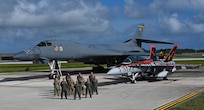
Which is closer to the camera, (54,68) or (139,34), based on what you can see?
(54,68)

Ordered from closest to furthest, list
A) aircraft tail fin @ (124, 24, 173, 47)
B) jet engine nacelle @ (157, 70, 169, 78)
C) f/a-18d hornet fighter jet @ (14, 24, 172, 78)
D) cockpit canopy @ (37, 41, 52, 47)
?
jet engine nacelle @ (157, 70, 169, 78), f/a-18d hornet fighter jet @ (14, 24, 172, 78), cockpit canopy @ (37, 41, 52, 47), aircraft tail fin @ (124, 24, 173, 47)

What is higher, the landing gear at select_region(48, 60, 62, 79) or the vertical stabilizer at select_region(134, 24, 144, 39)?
the vertical stabilizer at select_region(134, 24, 144, 39)

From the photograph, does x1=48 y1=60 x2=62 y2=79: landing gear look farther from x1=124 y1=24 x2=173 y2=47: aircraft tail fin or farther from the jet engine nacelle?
x1=124 y1=24 x2=173 y2=47: aircraft tail fin

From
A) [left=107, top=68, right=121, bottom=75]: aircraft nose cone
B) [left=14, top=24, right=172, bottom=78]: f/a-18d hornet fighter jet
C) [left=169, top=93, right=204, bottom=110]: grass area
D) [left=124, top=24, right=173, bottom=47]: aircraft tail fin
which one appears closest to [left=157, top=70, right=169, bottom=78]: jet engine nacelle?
[left=107, top=68, right=121, bottom=75]: aircraft nose cone

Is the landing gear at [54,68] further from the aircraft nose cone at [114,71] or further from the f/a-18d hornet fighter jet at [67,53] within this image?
the aircraft nose cone at [114,71]

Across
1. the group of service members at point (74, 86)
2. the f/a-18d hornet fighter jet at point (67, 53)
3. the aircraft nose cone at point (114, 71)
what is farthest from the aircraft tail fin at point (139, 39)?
the group of service members at point (74, 86)

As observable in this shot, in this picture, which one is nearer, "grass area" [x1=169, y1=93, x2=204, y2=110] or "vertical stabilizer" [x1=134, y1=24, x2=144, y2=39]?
"grass area" [x1=169, y1=93, x2=204, y2=110]

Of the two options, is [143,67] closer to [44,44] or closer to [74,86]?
[74,86]

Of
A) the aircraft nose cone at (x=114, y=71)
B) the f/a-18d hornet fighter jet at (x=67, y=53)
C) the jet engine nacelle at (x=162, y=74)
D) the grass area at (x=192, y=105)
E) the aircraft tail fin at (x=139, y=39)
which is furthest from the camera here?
the aircraft tail fin at (x=139, y=39)

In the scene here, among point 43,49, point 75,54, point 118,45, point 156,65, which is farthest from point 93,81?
point 118,45

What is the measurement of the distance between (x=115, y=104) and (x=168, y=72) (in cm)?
1116

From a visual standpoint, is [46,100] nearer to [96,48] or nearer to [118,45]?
[96,48]

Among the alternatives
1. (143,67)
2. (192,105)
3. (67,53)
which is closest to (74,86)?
(192,105)

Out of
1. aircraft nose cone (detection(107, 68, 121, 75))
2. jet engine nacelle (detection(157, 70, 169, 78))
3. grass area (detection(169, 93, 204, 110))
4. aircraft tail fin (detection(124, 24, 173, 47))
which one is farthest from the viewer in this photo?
aircraft tail fin (detection(124, 24, 173, 47))
